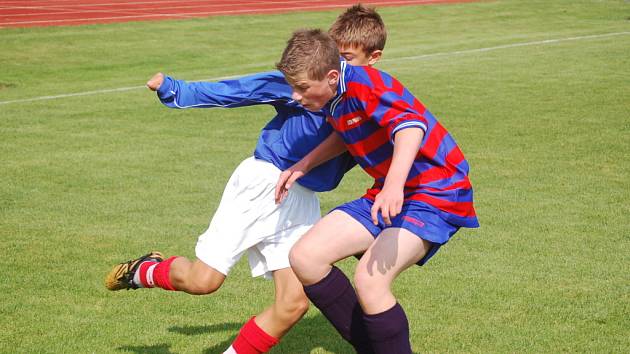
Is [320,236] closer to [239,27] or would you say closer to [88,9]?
[239,27]

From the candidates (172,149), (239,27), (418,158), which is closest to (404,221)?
(418,158)

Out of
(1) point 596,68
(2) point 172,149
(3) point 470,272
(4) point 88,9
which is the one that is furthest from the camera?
(4) point 88,9

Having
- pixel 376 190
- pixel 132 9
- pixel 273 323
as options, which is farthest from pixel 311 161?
pixel 132 9

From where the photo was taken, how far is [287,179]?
14.8 feet

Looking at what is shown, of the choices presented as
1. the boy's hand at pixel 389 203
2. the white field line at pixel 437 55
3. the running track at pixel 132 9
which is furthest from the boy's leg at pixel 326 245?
the running track at pixel 132 9

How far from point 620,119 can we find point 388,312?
8.81 m

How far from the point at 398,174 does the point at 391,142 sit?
26 centimetres

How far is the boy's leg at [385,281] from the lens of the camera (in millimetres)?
3850

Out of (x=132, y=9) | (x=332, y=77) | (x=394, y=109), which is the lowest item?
(x=132, y=9)

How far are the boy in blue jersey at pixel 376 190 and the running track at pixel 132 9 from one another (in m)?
19.7

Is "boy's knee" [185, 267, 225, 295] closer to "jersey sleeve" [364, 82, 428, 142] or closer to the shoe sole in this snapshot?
the shoe sole

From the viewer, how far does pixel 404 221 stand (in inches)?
155

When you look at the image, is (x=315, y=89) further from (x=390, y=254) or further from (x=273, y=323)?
(x=273, y=323)

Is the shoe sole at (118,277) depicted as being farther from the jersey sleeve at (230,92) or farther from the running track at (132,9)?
the running track at (132,9)
